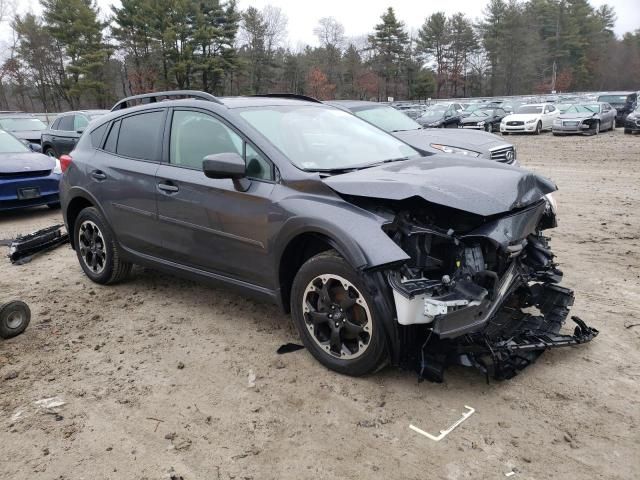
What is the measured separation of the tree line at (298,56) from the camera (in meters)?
51.0

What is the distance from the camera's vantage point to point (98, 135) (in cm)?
520

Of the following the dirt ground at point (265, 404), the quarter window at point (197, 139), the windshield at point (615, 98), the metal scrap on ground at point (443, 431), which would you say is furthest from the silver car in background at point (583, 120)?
the metal scrap on ground at point (443, 431)

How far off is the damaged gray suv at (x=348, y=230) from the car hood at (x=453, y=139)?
3.79 m

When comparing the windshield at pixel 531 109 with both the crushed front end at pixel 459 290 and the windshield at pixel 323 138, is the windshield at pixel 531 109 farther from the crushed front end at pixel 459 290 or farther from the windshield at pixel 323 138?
the crushed front end at pixel 459 290

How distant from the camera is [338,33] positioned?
257ft

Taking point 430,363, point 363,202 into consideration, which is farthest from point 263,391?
point 363,202

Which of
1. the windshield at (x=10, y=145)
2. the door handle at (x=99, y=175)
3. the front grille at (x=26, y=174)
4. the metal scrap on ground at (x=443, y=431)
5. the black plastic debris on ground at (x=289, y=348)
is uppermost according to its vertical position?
the windshield at (x=10, y=145)

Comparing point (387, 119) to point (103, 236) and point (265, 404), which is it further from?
point (265, 404)

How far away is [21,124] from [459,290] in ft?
60.6

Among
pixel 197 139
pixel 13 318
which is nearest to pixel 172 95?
pixel 197 139

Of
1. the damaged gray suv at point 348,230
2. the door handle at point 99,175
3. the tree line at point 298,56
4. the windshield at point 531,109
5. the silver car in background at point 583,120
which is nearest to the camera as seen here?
the damaged gray suv at point 348,230

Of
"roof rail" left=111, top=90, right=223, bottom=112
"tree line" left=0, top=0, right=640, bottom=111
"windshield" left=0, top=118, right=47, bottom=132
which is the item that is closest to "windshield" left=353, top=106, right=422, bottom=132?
"roof rail" left=111, top=90, right=223, bottom=112

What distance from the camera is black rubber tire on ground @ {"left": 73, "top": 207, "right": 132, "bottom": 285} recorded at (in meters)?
4.99

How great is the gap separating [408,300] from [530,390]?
1.00 m
